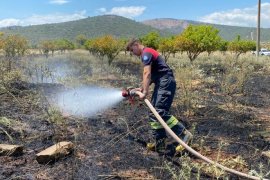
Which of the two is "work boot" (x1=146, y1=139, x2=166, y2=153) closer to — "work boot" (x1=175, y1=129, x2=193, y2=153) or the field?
the field

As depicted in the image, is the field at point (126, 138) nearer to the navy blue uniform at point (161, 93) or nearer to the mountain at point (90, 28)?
the navy blue uniform at point (161, 93)

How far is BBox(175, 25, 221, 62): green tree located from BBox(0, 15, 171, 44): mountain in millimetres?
69142

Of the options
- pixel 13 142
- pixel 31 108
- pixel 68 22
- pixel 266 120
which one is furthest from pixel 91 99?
pixel 68 22

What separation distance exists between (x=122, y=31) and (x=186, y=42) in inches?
3208

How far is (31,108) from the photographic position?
22.0 feet

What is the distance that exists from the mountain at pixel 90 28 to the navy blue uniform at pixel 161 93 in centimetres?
8656

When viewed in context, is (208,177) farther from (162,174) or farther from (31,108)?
(31,108)

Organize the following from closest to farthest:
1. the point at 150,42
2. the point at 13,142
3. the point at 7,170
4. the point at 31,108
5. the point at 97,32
A: the point at 7,170, the point at 13,142, the point at 31,108, the point at 150,42, the point at 97,32

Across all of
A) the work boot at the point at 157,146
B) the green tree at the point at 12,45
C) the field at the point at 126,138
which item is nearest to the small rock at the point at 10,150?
the field at the point at 126,138

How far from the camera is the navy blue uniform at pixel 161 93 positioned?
4.88 meters

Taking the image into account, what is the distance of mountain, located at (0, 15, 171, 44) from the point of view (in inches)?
3747

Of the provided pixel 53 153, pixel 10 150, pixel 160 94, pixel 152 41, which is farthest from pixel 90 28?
pixel 53 153

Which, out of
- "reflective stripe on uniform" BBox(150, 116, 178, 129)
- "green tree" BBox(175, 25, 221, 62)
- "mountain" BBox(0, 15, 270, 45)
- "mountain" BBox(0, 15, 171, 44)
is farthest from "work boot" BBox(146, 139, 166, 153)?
"mountain" BBox(0, 15, 171, 44)

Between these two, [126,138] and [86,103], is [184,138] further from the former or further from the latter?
[86,103]
